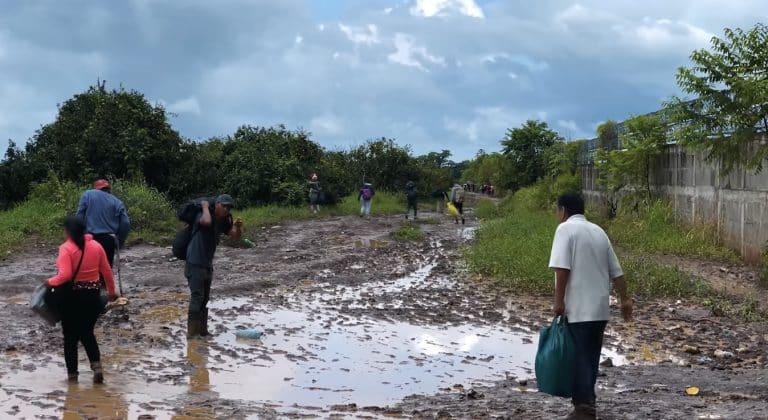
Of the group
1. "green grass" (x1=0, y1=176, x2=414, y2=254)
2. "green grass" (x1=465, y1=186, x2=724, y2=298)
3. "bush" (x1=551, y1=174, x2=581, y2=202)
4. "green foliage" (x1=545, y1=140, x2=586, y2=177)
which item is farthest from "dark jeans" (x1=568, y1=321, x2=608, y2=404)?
"green foliage" (x1=545, y1=140, x2=586, y2=177)

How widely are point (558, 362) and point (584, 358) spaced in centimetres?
20

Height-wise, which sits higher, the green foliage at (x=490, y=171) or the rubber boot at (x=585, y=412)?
the green foliage at (x=490, y=171)

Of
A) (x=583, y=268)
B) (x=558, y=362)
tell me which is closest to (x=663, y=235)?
(x=583, y=268)

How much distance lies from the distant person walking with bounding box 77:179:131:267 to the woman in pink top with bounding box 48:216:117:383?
303 centimetres

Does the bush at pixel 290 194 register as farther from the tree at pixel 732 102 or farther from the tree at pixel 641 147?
the tree at pixel 732 102

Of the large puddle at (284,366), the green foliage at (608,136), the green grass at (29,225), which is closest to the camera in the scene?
the large puddle at (284,366)

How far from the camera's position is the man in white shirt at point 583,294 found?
5.63 meters

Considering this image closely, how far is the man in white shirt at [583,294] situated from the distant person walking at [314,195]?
24.6 meters

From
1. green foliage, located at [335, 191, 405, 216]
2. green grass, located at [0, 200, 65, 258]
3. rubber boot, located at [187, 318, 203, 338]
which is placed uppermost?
green foliage, located at [335, 191, 405, 216]

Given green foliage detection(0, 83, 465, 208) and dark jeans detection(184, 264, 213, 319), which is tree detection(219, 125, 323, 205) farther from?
dark jeans detection(184, 264, 213, 319)

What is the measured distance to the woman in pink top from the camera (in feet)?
21.6

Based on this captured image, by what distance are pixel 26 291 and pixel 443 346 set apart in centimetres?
676

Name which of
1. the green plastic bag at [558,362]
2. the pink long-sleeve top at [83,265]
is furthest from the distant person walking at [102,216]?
the green plastic bag at [558,362]

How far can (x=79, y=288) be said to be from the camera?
21.8 feet
